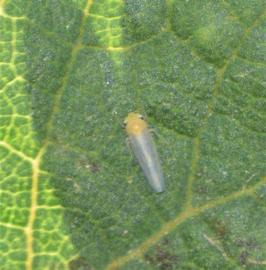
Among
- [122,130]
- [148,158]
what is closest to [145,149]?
[148,158]

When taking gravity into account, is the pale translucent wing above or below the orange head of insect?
below

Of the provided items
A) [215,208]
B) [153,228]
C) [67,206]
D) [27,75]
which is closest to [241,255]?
[215,208]

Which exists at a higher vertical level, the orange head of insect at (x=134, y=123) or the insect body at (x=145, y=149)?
the orange head of insect at (x=134, y=123)

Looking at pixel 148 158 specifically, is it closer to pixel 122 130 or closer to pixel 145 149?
pixel 145 149

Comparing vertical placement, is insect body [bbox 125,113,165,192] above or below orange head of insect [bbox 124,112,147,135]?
below
